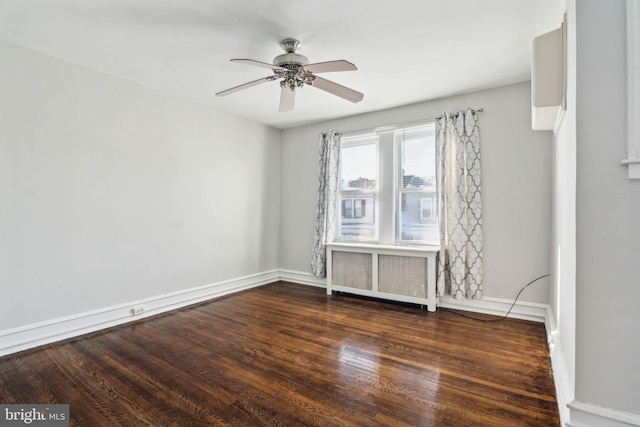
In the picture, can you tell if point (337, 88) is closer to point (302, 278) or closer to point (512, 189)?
point (512, 189)

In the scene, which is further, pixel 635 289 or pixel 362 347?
pixel 362 347

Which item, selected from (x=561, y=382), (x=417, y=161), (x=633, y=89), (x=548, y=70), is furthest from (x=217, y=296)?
(x=633, y=89)

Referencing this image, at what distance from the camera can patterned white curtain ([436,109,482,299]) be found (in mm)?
3434

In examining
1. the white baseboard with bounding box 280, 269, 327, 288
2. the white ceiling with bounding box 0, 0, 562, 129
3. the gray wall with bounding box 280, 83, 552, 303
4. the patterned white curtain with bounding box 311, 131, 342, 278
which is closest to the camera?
the white ceiling with bounding box 0, 0, 562, 129

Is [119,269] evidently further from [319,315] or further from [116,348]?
[319,315]

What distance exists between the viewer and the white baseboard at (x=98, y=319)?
2.50m

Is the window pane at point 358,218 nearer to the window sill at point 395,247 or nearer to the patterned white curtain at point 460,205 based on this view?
the window sill at point 395,247

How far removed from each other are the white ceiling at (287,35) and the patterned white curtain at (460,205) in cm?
51

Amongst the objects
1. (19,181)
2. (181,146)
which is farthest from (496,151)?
(19,181)

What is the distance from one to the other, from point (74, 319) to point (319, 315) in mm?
2343

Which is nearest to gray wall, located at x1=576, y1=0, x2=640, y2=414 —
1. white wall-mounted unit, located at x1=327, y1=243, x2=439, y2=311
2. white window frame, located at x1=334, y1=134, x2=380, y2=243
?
white wall-mounted unit, located at x1=327, y1=243, x2=439, y2=311

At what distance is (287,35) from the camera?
237 cm

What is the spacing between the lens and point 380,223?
4.24 m

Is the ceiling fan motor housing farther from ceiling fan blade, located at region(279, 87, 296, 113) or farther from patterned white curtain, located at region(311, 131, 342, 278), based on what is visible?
patterned white curtain, located at region(311, 131, 342, 278)
